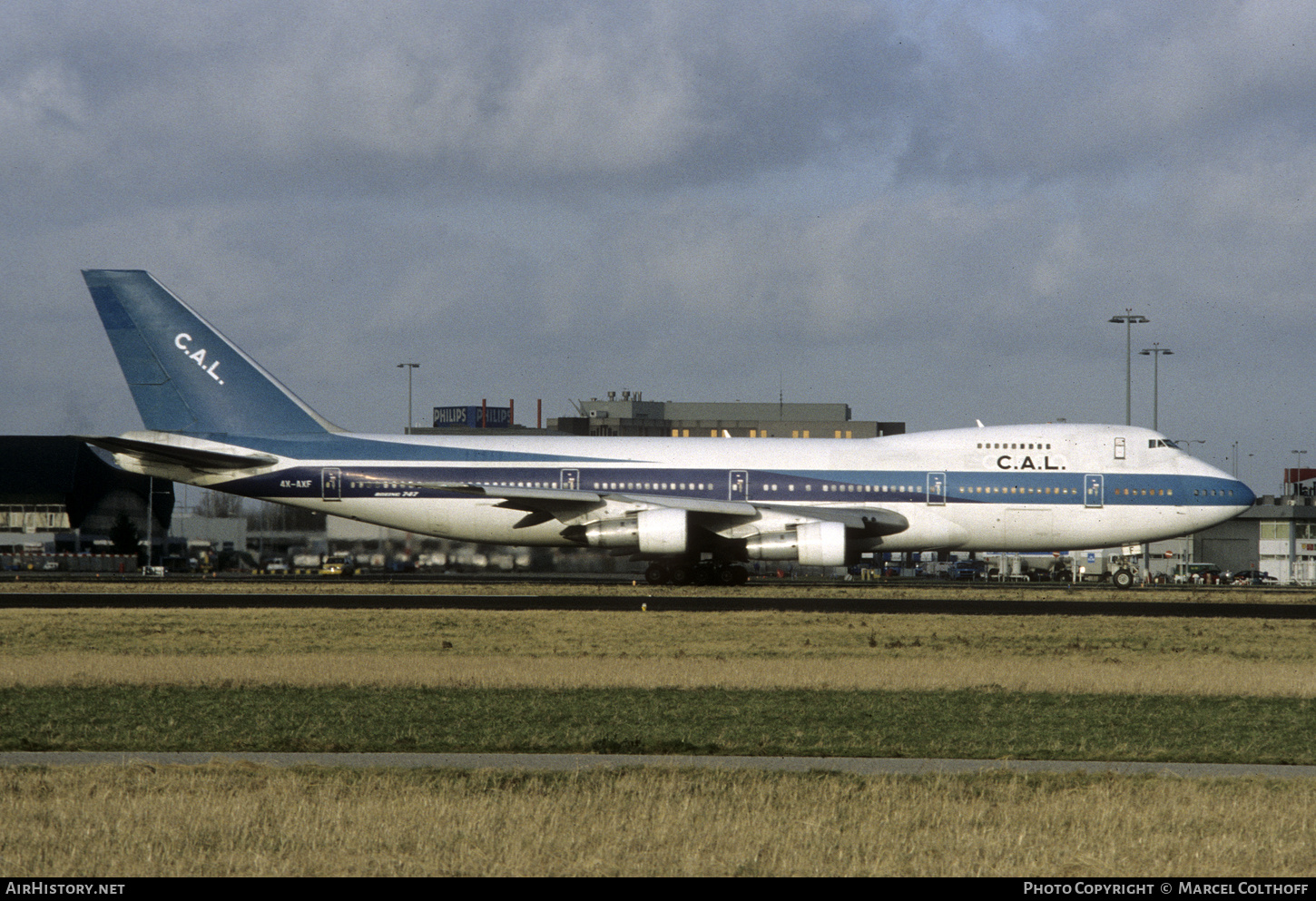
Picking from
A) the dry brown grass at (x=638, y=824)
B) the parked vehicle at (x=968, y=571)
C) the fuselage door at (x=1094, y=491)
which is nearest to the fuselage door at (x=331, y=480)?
the fuselage door at (x=1094, y=491)

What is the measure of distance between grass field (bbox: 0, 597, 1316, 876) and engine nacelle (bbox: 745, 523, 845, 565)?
10380 millimetres

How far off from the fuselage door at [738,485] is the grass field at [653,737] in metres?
13.4

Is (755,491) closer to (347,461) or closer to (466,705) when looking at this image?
(347,461)

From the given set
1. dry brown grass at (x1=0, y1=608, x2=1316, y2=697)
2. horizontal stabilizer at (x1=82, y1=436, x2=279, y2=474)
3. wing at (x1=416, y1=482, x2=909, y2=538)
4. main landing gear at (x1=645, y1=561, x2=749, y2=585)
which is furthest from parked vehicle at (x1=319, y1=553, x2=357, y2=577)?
dry brown grass at (x1=0, y1=608, x2=1316, y2=697)

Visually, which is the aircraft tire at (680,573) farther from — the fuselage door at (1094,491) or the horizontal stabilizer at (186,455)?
the horizontal stabilizer at (186,455)

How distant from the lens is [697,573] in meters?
40.9

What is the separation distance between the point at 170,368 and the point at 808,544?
21.3 meters

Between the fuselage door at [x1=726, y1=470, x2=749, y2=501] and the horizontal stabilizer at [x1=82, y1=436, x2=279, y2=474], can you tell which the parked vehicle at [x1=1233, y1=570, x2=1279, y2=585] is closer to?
the fuselage door at [x1=726, y1=470, x2=749, y2=501]

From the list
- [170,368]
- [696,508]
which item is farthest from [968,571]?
[170,368]

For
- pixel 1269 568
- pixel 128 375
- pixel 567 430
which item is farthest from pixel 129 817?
pixel 567 430

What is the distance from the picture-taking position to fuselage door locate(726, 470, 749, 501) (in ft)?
131

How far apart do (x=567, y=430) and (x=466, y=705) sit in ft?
315

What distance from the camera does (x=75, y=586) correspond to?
41.8m
